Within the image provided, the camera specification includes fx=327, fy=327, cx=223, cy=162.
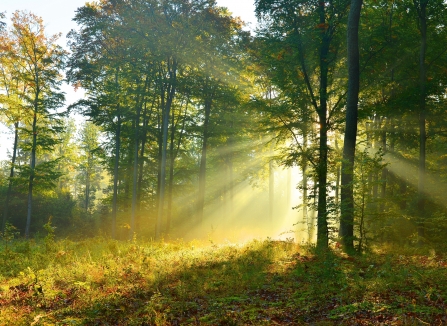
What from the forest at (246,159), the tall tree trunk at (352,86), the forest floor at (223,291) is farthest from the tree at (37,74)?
the tall tree trunk at (352,86)

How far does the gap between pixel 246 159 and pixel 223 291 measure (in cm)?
2261

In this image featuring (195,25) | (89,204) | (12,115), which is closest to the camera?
(195,25)

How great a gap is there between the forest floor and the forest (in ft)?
0.14

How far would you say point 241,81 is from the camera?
24.8 metres

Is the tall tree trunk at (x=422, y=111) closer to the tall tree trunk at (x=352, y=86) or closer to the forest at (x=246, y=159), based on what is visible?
the forest at (x=246, y=159)

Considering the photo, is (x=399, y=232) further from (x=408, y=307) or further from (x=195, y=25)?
(x=195, y=25)

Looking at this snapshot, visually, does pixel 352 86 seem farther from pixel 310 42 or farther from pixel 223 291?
pixel 223 291

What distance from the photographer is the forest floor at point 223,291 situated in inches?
197

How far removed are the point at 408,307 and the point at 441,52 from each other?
13537mm

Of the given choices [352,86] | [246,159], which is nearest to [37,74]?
[246,159]

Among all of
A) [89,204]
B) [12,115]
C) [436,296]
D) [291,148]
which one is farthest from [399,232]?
[89,204]

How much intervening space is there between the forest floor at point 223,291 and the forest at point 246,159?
1.7 inches

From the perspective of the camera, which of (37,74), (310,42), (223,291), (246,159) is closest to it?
(223,291)

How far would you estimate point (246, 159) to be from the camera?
29.1 meters
